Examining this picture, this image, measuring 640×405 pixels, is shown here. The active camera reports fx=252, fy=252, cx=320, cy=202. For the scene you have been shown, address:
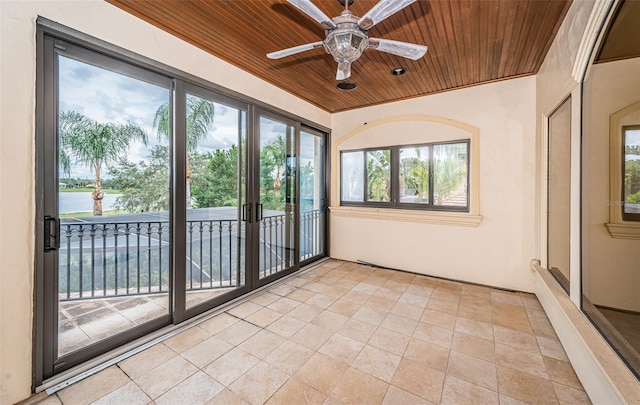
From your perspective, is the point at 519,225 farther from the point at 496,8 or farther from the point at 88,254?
the point at 88,254

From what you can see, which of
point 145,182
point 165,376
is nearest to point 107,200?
point 145,182

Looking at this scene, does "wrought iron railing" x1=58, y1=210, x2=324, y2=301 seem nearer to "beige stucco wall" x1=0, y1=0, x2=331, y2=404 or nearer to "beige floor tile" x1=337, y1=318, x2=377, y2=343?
"beige stucco wall" x1=0, y1=0, x2=331, y2=404

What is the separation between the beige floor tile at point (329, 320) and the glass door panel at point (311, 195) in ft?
5.55

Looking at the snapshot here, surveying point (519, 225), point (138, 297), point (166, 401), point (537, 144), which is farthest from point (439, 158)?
point (138, 297)

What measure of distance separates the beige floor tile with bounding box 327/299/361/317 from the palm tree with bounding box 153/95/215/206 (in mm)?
1920

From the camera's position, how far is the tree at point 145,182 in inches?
86.3

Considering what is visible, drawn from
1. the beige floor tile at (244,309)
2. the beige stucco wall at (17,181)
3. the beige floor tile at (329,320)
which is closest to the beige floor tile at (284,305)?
the beige floor tile at (244,309)

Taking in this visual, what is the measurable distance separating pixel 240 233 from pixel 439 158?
3.02 meters

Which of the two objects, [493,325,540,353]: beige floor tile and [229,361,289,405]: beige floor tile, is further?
[493,325,540,353]: beige floor tile

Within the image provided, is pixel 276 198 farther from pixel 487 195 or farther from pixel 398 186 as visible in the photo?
pixel 487 195

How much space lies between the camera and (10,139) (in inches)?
59.7

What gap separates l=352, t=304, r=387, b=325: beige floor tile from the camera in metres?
2.58

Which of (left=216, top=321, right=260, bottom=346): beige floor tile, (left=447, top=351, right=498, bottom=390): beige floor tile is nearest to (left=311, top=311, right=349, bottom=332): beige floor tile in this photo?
(left=216, top=321, right=260, bottom=346): beige floor tile

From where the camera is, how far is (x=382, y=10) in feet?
4.82
